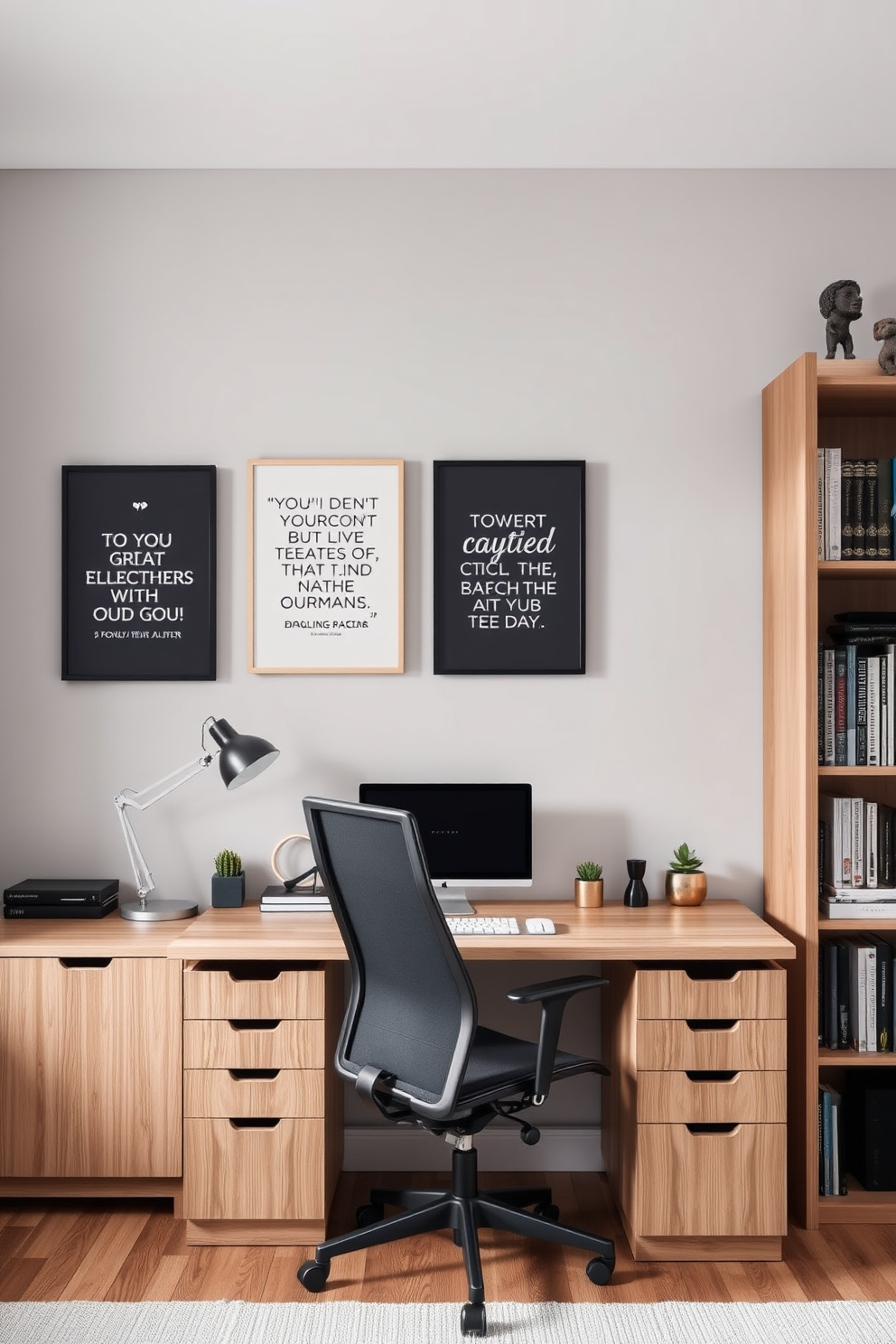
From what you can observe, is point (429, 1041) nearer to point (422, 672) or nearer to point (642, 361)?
point (422, 672)

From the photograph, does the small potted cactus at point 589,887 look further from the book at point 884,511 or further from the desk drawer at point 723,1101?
the book at point 884,511

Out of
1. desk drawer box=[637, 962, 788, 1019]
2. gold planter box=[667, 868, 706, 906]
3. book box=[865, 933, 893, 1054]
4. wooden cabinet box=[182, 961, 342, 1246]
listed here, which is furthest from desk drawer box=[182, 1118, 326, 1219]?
book box=[865, 933, 893, 1054]

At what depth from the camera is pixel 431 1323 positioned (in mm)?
2203

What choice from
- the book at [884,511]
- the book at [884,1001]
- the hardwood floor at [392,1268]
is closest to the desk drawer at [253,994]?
the hardwood floor at [392,1268]

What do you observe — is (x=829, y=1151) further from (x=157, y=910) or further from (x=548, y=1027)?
(x=157, y=910)

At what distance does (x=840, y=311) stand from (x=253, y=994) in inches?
93.2

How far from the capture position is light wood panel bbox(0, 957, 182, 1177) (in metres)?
2.60

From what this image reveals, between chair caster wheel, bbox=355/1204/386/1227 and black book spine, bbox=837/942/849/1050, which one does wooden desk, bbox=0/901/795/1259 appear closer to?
chair caster wheel, bbox=355/1204/386/1227

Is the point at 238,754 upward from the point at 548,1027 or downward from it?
upward

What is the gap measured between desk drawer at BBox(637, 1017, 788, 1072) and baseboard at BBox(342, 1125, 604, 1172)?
0.70 metres

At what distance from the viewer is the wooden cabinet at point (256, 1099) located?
8.09 ft

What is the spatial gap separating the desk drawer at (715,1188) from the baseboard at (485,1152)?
22.7 inches

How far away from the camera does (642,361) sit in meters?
3.04

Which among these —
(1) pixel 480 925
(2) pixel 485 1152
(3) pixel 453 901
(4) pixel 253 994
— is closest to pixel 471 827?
(3) pixel 453 901
